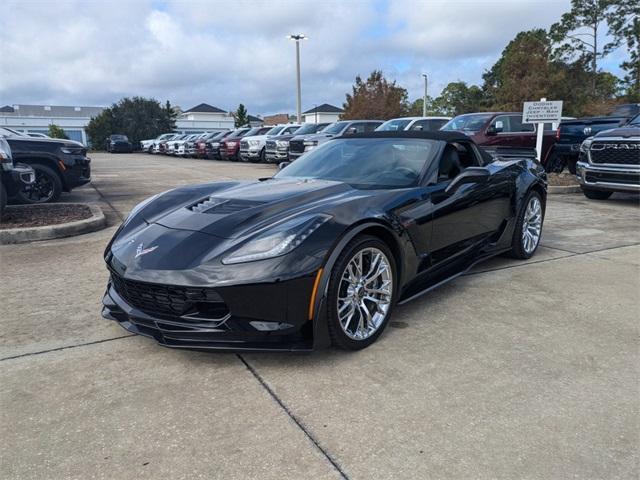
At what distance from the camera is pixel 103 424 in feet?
7.48

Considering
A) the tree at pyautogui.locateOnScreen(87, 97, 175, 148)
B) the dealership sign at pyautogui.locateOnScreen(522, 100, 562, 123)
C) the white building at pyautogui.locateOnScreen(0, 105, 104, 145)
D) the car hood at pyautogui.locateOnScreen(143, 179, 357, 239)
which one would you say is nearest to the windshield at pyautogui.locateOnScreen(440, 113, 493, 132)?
the dealership sign at pyautogui.locateOnScreen(522, 100, 562, 123)

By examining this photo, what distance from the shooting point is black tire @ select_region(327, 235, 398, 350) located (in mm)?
2771

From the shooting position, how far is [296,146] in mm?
16125

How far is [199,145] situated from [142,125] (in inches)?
1030

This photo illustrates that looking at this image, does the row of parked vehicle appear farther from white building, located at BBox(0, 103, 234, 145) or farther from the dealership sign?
white building, located at BBox(0, 103, 234, 145)

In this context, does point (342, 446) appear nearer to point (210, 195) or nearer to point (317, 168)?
point (210, 195)

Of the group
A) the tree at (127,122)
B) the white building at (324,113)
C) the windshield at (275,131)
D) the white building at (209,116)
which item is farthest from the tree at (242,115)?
the windshield at (275,131)

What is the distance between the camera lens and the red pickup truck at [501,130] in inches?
455

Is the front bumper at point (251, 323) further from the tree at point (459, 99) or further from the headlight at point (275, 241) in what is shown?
the tree at point (459, 99)

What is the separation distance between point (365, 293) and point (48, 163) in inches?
294

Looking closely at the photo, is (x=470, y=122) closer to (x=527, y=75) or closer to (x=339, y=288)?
(x=339, y=288)

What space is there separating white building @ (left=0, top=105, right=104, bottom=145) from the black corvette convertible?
51.2 m

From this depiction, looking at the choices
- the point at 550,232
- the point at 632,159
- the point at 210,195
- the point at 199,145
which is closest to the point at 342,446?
the point at 210,195

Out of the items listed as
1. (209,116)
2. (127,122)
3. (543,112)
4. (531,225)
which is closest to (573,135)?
(543,112)
